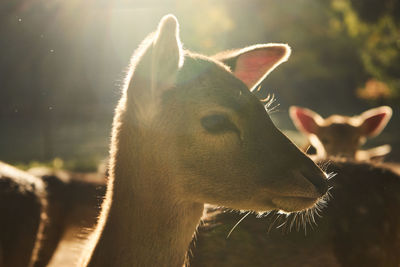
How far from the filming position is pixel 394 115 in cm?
3434

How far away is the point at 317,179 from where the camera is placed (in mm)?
2869

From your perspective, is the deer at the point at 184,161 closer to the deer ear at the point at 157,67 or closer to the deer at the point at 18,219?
the deer ear at the point at 157,67

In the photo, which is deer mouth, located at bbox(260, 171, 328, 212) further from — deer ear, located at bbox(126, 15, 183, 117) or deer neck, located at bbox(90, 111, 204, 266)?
deer ear, located at bbox(126, 15, 183, 117)

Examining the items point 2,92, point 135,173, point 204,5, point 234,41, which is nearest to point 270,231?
point 135,173

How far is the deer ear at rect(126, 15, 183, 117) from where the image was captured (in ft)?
9.04

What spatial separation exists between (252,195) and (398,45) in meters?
13.6

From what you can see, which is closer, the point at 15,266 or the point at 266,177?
the point at 266,177

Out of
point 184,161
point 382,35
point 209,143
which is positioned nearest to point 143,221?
point 184,161

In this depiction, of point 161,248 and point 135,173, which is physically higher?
point 135,173

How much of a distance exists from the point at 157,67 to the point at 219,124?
421mm

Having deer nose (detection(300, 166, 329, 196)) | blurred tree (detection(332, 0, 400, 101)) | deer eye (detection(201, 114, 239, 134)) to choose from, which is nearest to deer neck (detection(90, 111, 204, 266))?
deer eye (detection(201, 114, 239, 134))

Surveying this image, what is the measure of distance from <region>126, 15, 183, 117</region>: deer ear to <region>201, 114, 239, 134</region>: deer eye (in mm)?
278

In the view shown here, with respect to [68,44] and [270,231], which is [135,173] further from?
[68,44]

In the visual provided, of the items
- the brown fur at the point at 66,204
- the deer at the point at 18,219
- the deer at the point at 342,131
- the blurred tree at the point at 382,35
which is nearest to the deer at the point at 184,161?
the deer at the point at 18,219
